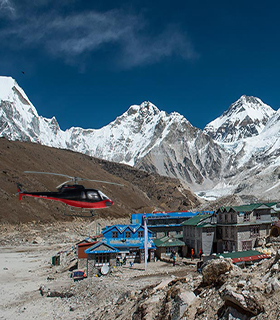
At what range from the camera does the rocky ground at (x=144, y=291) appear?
36.1 feet

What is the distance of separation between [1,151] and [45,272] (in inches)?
3004

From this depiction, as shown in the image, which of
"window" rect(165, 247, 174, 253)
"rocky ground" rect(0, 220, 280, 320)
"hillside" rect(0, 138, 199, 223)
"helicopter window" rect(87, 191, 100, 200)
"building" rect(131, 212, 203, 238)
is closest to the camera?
"rocky ground" rect(0, 220, 280, 320)

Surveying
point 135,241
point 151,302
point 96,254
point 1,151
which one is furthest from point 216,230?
point 1,151

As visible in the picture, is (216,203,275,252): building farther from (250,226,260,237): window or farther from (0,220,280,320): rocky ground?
(0,220,280,320): rocky ground

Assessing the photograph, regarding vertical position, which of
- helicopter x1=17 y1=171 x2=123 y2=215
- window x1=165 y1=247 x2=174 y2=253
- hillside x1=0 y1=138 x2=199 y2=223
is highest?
hillside x1=0 y1=138 x2=199 y2=223

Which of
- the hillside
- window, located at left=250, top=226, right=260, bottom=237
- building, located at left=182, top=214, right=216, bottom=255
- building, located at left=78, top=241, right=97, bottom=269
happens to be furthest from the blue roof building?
the hillside

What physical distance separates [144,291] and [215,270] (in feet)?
15.3

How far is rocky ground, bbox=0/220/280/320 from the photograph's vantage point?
36.1 feet

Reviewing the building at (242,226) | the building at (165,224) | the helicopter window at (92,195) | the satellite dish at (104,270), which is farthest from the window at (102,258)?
the building at (165,224)

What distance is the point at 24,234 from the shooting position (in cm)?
7206

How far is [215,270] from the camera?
45.2 feet

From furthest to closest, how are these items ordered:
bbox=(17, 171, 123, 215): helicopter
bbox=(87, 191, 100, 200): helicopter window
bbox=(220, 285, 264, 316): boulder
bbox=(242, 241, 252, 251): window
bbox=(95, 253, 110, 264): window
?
bbox=(242, 241, 252, 251): window, bbox=(95, 253, 110, 264): window, bbox=(87, 191, 100, 200): helicopter window, bbox=(17, 171, 123, 215): helicopter, bbox=(220, 285, 264, 316): boulder

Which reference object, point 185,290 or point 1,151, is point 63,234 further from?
point 185,290

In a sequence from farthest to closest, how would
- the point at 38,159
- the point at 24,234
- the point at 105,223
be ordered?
the point at 38,159 < the point at 105,223 < the point at 24,234
